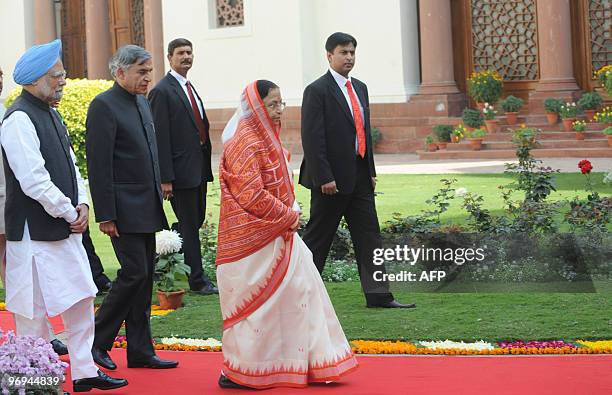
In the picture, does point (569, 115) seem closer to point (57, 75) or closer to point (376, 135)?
point (376, 135)

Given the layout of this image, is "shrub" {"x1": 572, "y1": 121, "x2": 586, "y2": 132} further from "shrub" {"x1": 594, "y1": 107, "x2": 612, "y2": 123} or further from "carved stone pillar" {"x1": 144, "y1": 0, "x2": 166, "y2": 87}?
"carved stone pillar" {"x1": 144, "y1": 0, "x2": 166, "y2": 87}

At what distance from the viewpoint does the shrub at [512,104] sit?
67.1ft

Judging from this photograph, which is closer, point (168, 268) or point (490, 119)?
point (168, 268)

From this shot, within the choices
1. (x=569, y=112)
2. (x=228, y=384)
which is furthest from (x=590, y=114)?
(x=228, y=384)

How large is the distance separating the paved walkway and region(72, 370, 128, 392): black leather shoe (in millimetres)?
11507

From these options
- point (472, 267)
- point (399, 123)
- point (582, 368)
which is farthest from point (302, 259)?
point (399, 123)

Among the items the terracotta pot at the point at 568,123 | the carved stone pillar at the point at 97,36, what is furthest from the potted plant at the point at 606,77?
the carved stone pillar at the point at 97,36

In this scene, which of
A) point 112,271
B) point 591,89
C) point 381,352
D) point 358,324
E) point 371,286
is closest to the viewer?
point 381,352

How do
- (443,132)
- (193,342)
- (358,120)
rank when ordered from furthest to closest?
1. (443,132)
2. (358,120)
3. (193,342)

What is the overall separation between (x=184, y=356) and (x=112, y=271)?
3.94 m

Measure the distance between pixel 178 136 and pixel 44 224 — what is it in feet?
10.9

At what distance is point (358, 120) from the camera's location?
8477mm

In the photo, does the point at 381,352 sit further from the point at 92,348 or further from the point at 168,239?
the point at 168,239

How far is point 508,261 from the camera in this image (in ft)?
31.2
